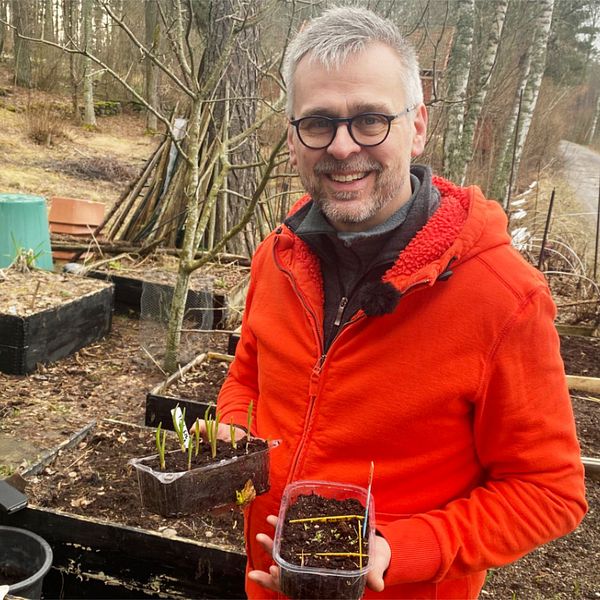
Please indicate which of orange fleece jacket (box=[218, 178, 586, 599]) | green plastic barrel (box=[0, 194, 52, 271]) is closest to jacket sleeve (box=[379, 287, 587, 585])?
orange fleece jacket (box=[218, 178, 586, 599])

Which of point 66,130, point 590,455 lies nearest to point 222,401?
point 590,455

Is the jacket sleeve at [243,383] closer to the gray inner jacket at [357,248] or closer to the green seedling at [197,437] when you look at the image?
the green seedling at [197,437]

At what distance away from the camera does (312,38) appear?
4.42 feet

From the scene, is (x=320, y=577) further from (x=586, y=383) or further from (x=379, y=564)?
(x=586, y=383)

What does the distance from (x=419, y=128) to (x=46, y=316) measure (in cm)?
351

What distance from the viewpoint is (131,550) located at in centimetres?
231

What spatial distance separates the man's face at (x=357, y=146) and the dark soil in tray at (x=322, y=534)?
0.62 meters

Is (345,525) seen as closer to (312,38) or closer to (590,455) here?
(312,38)

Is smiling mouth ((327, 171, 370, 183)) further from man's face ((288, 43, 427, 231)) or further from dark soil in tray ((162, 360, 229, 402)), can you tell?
dark soil in tray ((162, 360, 229, 402))

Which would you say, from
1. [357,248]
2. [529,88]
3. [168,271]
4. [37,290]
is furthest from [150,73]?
[357,248]

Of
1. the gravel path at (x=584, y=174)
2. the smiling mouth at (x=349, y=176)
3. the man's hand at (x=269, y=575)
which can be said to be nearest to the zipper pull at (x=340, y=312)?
the smiling mouth at (x=349, y=176)

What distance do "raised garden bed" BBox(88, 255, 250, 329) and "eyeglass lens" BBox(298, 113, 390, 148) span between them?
325cm

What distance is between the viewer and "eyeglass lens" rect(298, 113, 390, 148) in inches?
52.5

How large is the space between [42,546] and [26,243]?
3.74 metres
